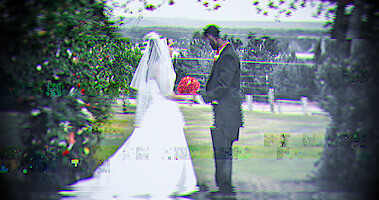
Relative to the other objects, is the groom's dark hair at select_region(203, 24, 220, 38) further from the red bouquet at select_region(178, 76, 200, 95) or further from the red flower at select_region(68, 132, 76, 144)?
the red flower at select_region(68, 132, 76, 144)

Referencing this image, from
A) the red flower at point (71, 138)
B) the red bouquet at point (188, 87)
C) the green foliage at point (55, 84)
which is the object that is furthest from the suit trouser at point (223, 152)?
the red flower at point (71, 138)

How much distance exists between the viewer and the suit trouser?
353 cm

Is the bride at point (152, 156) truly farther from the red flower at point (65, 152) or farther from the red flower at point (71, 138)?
the red flower at point (71, 138)

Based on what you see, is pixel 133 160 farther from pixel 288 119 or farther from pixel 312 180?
pixel 288 119

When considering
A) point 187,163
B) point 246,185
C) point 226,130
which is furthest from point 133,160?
point 246,185

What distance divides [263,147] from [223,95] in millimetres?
2472

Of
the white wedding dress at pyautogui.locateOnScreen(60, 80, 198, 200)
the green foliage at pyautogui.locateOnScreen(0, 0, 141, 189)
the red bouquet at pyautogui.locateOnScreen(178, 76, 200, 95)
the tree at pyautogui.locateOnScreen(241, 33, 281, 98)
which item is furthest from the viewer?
the tree at pyautogui.locateOnScreen(241, 33, 281, 98)

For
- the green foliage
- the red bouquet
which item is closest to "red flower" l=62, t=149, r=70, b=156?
the green foliage

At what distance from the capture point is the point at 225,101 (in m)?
3.42

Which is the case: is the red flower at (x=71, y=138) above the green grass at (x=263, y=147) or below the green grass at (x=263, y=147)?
above

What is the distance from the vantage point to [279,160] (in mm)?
4836

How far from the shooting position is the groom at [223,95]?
3311 millimetres

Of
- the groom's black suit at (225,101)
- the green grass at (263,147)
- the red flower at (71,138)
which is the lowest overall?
the green grass at (263,147)

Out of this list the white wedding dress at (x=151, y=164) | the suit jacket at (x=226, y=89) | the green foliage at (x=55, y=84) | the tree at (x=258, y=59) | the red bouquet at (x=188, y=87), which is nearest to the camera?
the green foliage at (x=55, y=84)
